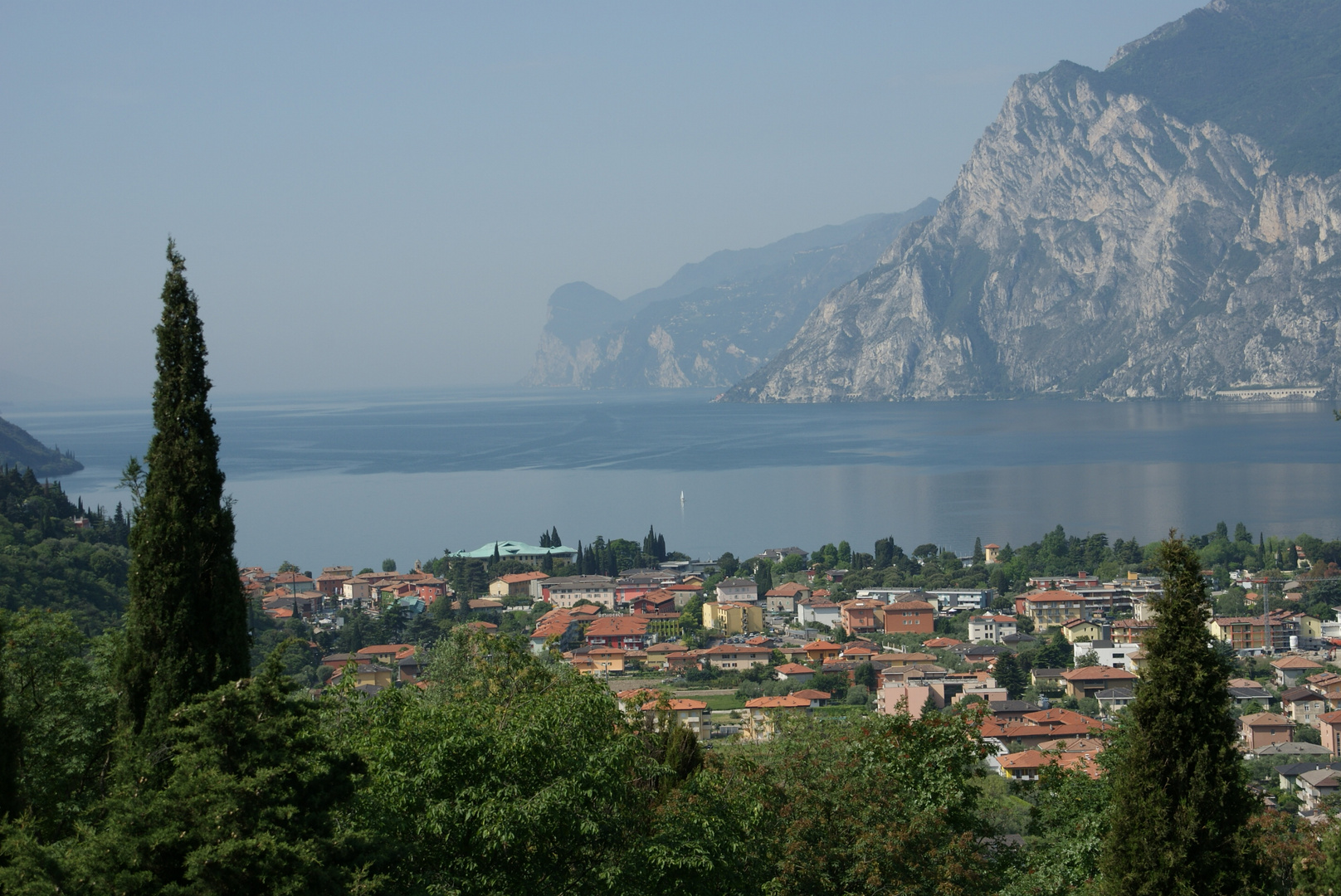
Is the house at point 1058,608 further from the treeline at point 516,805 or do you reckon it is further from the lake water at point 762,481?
the treeline at point 516,805

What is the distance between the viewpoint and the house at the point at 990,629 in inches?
1626

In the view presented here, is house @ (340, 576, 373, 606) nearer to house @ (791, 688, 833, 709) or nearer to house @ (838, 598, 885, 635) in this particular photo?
house @ (838, 598, 885, 635)

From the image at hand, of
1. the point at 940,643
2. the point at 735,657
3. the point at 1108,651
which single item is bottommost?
the point at 940,643

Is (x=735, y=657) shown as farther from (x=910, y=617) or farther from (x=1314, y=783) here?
(x=1314, y=783)

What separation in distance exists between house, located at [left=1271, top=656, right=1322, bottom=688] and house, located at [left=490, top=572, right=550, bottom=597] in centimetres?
2973

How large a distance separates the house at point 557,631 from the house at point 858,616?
10023 mm

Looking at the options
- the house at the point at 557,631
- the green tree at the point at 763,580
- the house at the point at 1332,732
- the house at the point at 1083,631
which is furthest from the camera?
the green tree at the point at 763,580

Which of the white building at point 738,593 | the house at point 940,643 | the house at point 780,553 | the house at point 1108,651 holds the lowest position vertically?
the house at point 940,643

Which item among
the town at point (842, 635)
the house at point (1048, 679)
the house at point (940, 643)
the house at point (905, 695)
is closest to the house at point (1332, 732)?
the town at point (842, 635)

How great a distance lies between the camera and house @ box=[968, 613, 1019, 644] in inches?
1626

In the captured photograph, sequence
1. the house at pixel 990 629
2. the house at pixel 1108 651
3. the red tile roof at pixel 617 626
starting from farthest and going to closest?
the house at pixel 990 629 → the red tile roof at pixel 617 626 → the house at pixel 1108 651

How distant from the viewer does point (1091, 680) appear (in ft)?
107

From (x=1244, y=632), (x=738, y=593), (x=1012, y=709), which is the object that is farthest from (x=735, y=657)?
(x=1244, y=632)

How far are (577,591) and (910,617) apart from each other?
48.3 ft
